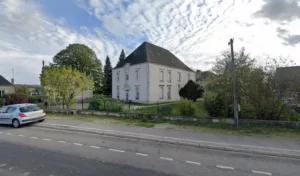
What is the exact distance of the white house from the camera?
79.7 ft

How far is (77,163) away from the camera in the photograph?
4246 millimetres

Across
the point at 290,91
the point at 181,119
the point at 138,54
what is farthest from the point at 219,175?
the point at 138,54

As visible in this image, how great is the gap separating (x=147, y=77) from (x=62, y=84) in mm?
13177

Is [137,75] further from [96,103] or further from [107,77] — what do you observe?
[107,77]

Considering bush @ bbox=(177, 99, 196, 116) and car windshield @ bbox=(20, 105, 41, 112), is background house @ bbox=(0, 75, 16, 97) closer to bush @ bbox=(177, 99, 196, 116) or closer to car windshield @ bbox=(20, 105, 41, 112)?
car windshield @ bbox=(20, 105, 41, 112)

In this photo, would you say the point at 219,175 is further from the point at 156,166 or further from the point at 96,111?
the point at 96,111

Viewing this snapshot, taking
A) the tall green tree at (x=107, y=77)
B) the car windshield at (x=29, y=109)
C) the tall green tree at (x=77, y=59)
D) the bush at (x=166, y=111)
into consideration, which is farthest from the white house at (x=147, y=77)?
the car windshield at (x=29, y=109)

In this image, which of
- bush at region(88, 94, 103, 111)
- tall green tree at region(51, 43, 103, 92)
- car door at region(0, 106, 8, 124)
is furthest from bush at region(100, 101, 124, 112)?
tall green tree at region(51, 43, 103, 92)

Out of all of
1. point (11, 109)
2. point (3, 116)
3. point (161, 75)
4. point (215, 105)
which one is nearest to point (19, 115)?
point (11, 109)

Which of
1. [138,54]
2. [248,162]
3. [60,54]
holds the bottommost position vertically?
[248,162]

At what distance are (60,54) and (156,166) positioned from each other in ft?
137

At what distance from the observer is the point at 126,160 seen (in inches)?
175

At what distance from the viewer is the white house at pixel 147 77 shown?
24297 millimetres

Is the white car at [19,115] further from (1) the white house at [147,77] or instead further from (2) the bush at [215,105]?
(1) the white house at [147,77]
